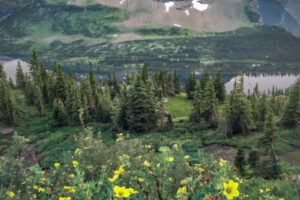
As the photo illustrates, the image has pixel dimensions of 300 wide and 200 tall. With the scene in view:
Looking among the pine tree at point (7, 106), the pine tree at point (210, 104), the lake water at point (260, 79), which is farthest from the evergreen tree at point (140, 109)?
the lake water at point (260, 79)

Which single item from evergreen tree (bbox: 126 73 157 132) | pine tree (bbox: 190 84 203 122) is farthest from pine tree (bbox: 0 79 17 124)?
pine tree (bbox: 190 84 203 122)

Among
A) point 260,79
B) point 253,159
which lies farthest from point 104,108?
point 260,79

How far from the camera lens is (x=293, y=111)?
2589 cm

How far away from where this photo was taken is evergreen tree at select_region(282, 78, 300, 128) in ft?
84.8

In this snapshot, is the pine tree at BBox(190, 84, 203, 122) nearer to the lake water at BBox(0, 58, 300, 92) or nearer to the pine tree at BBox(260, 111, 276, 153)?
the pine tree at BBox(260, 111, 276, 153)

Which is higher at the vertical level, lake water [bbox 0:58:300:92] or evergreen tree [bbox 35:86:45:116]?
evergreen tree [bbox 35:86:45:116]

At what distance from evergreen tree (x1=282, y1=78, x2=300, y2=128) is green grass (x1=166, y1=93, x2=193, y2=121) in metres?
19.4

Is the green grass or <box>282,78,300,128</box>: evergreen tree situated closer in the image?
<box>282,78,300,128</box>: evergreen tree

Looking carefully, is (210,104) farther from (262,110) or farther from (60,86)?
(60,86)

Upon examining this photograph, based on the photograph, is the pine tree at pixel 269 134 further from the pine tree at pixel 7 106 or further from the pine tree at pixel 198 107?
the pine tree at pixel 7 106

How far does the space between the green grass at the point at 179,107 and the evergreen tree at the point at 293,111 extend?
1944cm

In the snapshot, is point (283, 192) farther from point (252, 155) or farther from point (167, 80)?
point (167, 80)

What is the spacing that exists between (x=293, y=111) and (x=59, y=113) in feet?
118

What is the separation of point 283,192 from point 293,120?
2681 centimetres
